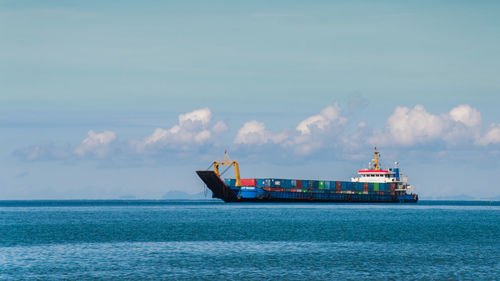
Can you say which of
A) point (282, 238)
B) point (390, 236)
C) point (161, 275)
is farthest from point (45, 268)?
point (390, 236)

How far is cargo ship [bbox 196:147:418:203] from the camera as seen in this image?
16850 centimetres

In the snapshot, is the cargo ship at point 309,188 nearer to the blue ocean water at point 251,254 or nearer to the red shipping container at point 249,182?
A: the red shipping container at point 249,182

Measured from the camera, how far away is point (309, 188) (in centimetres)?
18188

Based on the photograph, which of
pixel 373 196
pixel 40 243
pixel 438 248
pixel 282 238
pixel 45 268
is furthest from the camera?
pixel 373 196

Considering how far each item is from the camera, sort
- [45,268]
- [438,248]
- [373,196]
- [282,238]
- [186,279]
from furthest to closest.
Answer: [373,196] < [282,238] < [438,248] < [45,268] < [186,279]

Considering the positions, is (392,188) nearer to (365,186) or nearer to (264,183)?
(365,186)

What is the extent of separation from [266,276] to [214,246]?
64.7 feet

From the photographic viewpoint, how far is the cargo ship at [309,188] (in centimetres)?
16850

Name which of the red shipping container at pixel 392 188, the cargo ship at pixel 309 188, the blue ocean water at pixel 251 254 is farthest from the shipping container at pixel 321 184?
the blue ocean water at pixel 251 254

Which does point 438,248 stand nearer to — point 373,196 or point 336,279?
point 336,279

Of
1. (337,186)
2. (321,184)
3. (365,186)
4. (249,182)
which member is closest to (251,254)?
(249,182)

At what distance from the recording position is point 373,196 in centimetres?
19262

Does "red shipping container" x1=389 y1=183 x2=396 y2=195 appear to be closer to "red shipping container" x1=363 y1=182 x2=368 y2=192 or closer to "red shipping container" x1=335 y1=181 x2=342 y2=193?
"red shipping container" x1=363 y1=182 x2=368 y2=192

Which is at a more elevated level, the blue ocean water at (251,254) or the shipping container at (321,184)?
the shipping container at (321,184)
